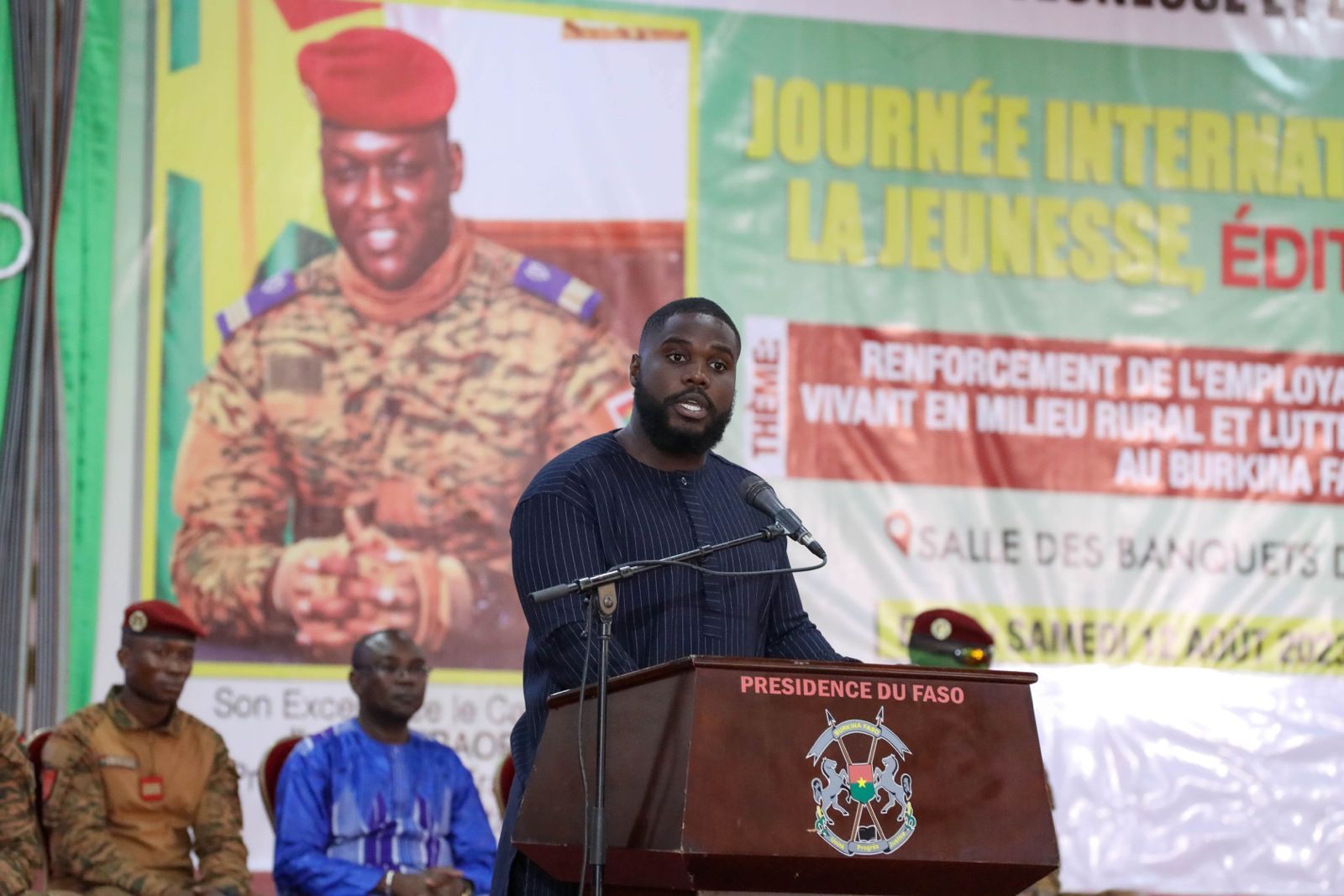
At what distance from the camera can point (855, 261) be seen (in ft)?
21.5

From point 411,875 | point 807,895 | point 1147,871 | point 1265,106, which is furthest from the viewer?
point 1265,106

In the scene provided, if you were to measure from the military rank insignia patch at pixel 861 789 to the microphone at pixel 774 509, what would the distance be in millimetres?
335

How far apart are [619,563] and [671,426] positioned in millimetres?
242

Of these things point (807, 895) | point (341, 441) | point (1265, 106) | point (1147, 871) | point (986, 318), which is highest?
point (1265, 106)

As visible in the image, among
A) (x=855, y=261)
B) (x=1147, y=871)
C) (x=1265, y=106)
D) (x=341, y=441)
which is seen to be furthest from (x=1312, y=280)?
(x=341, y=441)

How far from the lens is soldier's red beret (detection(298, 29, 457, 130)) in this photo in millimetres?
6262

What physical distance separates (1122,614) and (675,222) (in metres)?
2.21

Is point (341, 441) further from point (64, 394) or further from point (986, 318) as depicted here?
point (986, 318)

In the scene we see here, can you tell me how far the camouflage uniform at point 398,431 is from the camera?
6.04m

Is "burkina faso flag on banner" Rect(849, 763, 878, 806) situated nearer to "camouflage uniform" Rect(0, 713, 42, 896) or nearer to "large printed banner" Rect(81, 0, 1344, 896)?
"camouflage uniform" Rect(0, 713, 42, 896)

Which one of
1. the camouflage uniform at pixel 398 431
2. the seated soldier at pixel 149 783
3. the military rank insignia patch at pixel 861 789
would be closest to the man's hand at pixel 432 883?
the seated soldier at pixel 149 783

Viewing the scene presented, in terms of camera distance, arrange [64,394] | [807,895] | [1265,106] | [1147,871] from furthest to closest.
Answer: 1. [1265,106]
2. [1147,871]
3. [64,394]
4. [807,895]

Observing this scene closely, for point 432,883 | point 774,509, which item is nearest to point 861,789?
point 774,509

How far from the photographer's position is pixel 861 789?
2.41 meters
